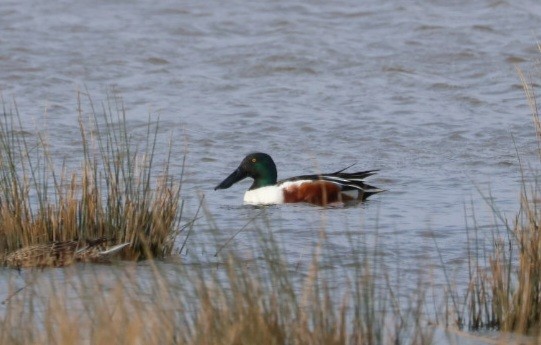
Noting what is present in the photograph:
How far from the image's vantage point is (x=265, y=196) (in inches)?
419

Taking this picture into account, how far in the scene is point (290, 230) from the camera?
8.89 metres

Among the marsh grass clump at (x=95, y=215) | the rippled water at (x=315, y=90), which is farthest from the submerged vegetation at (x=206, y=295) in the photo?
the rippled water at (x=315, y=90)

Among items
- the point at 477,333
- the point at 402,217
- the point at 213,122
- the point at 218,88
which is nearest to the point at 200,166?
the point at 213,122

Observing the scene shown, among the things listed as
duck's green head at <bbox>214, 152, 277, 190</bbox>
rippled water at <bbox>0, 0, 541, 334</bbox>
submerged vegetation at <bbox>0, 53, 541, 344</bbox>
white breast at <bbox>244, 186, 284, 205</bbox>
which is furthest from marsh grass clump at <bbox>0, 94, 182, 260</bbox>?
duck's green head at <bbox>214, 152, 277, 190</bbox>

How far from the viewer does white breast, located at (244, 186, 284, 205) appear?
34.8 ft

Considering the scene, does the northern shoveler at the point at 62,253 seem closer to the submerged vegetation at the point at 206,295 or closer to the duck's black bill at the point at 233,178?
the submerged vegetation at the point at 206,295

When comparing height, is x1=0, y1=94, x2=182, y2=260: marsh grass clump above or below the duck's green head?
above

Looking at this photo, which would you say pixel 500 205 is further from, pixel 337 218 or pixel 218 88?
pixel 218 88

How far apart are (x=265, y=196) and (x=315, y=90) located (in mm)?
5198

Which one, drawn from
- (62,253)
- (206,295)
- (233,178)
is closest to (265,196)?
(233,178)

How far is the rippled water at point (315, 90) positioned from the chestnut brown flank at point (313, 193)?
0.21 metres

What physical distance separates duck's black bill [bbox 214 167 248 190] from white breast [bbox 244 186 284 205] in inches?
6.3

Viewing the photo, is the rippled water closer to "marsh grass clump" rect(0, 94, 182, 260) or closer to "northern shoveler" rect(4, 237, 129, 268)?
"marsh grass clump" rect(0, 94, 182, 260)

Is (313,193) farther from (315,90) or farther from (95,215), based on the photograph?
(315,90)
